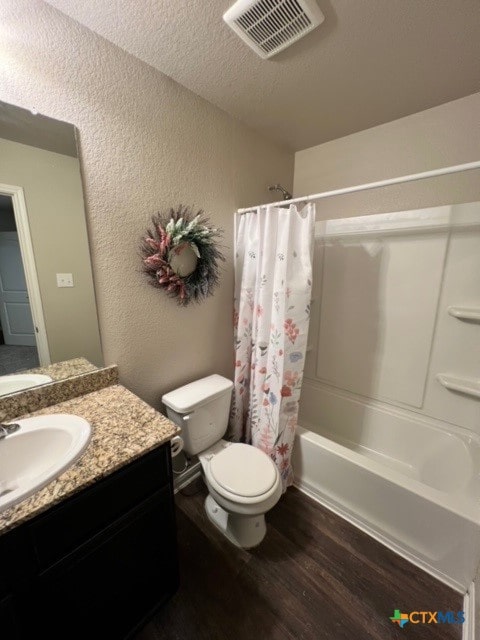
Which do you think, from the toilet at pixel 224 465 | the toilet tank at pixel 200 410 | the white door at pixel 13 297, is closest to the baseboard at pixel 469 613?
the toilet at pixel 224 465

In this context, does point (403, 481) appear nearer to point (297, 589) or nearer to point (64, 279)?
point (297, 589)

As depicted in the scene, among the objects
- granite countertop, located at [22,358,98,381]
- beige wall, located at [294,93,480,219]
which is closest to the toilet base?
granite countertop, located at [22,358,98,381]

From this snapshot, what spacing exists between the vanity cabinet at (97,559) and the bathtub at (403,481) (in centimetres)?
90

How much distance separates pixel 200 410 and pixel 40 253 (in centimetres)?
103

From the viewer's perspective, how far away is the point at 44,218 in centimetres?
99

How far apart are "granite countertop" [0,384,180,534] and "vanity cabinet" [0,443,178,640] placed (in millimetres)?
50

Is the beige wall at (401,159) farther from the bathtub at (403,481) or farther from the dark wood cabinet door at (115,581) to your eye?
the dark wood cabinet door at (115,581)

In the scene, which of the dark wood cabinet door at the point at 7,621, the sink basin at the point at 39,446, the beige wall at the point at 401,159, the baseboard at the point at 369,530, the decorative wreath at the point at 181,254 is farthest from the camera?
the beige wall at the point at 401,159

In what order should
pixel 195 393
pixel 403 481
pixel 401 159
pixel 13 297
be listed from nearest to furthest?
pixel 13 297, pixel 403 481, pixel 195 393, pixel 401 159

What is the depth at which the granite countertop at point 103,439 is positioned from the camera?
24.7 inches

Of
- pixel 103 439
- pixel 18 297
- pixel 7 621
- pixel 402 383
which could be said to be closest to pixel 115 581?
pixel 7 621

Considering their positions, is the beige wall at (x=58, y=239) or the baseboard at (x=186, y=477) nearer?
the beige wall at (x=58, y=239)

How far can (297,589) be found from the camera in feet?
3.75

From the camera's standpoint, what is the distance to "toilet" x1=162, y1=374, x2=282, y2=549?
1.19m
